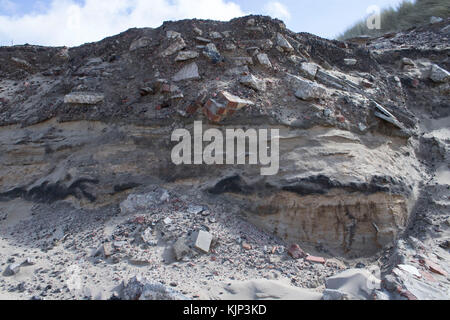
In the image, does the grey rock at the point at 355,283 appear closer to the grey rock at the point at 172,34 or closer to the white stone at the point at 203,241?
the white stone at the point at 203,241

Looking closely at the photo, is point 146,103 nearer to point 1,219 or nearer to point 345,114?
point 1,219

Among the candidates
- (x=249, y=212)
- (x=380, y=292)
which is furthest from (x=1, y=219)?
(x=380, y=292)

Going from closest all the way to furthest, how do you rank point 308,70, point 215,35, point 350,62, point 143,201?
point 143,201, point 308,70, point 215,35, point 350,62

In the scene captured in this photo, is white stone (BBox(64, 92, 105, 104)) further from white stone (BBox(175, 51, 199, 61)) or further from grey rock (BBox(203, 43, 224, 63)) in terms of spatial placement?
grey rock (BBox(203, 43, 224, 63))

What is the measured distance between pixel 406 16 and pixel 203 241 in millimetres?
12544

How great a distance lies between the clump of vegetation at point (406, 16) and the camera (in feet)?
37.4

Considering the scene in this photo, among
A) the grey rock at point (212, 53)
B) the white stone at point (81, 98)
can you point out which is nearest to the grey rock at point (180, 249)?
the white stone at point (81, 98)

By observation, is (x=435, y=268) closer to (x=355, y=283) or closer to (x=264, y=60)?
(x=355, y=283)

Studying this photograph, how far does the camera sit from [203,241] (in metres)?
3.41

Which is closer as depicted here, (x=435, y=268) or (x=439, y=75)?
(x=435, y=268)

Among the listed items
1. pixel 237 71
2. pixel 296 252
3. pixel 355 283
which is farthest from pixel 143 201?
pixel 355 283

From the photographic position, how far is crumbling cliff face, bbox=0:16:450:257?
12.8 feet

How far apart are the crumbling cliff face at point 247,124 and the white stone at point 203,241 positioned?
0.64 metres

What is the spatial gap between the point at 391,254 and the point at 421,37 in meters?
6.68
